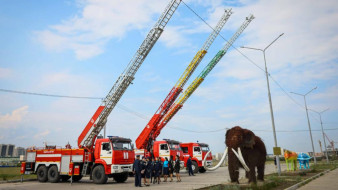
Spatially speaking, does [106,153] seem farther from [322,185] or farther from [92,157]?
[322,185]

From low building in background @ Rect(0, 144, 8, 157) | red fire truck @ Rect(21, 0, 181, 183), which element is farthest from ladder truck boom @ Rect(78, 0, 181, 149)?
low building in background @ Rect(0, 144, 8, 157)

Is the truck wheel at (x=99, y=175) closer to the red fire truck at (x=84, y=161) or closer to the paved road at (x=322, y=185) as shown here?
the red fire truck at (x=84, y=161)

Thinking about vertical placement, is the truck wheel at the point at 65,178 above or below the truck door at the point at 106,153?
below

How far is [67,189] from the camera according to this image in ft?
42.3

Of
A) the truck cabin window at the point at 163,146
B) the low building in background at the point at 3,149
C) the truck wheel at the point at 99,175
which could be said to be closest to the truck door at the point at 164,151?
the truck cabin window at the point at 163,146

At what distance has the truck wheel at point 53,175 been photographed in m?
16.9

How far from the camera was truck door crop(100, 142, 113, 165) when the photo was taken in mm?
15229

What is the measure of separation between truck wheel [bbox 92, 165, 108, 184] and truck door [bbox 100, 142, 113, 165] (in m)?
0.55

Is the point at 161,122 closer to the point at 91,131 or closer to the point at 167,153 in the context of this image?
the point at 167,153

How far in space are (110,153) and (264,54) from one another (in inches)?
528

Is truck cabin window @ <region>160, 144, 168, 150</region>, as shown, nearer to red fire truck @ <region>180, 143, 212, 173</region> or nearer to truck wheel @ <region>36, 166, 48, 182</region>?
red fire truck @ <region>180, 143, 212, 173</region>

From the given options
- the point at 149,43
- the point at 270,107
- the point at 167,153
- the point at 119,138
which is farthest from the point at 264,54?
the point at 119,138

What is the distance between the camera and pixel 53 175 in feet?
56.4

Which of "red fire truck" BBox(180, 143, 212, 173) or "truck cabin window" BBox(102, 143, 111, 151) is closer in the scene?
"truck cabin window" BBox(102, 143, 111, 151)
